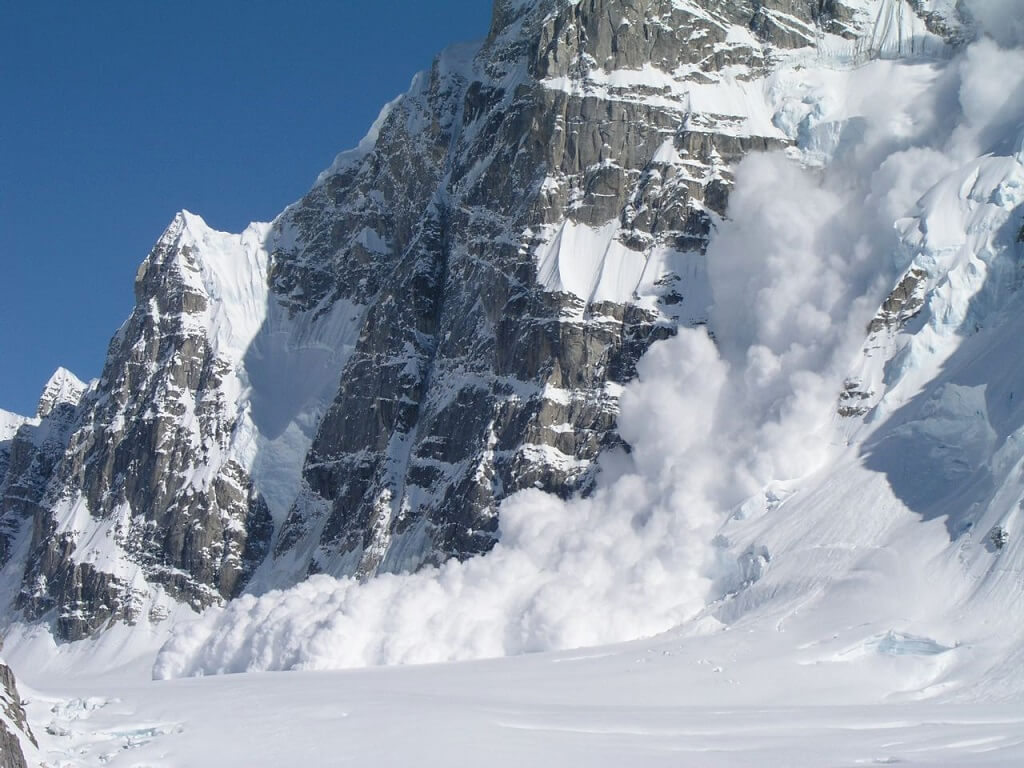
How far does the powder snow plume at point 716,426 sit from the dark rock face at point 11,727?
201 ft

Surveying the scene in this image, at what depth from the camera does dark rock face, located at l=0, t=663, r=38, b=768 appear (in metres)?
46.3

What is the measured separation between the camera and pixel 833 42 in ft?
485

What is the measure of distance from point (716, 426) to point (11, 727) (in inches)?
3255

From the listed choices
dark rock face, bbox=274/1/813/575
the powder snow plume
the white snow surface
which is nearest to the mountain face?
dark rock face, bbox=274/1/813/575

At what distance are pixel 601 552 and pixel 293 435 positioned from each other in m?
71.3

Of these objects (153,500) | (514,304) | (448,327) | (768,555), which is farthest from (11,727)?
(153,500)

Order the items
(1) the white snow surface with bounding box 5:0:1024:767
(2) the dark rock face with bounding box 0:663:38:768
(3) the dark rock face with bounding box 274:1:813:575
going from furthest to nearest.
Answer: (3) the dark rock face with bounding box 274:1:813:575 → (1) the white snow surface with bounding box 5:0:1024:767 → (2) the dark rock face with bounding box 0:663:38:768

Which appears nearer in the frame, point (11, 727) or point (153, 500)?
point (11, 727)

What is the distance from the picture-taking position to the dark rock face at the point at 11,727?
152 feet

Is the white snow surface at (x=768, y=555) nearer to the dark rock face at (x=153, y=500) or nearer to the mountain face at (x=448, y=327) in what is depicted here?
the mountain face at (x=448, y=327)

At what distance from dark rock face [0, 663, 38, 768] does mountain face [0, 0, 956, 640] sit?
72.8 meters

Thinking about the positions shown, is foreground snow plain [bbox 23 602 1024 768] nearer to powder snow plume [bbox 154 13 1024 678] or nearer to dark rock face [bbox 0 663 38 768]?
dark rock face [bbox 0 663 38 768]

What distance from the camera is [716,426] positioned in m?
123

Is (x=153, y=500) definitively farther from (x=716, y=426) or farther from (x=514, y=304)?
(x=716, y=426)
